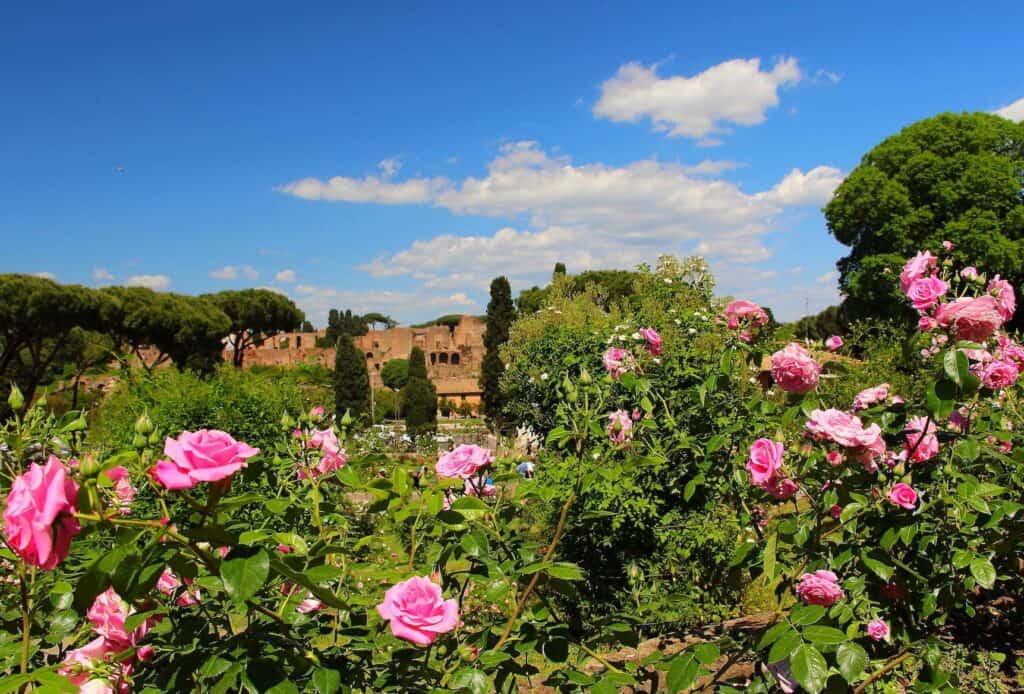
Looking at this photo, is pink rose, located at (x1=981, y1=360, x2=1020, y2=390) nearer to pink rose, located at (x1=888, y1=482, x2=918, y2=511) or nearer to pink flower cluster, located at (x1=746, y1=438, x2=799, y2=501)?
pink rose, located at (x1=888, y1=482, x2=918, y2=511)

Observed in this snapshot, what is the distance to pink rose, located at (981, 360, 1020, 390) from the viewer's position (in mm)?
1410

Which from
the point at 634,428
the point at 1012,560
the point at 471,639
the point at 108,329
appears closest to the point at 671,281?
the point at 634,428

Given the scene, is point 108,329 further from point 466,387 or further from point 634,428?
point 466,387

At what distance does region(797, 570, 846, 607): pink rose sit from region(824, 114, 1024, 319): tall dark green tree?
15.4m

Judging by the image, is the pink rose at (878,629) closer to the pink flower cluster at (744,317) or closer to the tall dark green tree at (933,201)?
the pink flower cluster at (744,317)

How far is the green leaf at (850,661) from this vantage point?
915mm

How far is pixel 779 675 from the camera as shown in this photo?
1027 mm

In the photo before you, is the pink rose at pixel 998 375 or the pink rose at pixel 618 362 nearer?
the pink rose at pixel 998 375

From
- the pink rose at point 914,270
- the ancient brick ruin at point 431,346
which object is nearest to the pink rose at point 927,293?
the pink rose at point 914,270

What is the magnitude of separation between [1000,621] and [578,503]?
1.94 m

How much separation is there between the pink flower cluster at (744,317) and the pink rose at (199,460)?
1354 mm

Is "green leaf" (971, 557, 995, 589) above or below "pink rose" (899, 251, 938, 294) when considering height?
below

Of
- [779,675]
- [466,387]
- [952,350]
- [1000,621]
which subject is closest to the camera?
[779,675]

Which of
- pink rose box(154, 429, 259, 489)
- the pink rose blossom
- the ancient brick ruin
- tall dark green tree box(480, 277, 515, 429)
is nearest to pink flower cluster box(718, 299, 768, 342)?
the pink rose blossom
